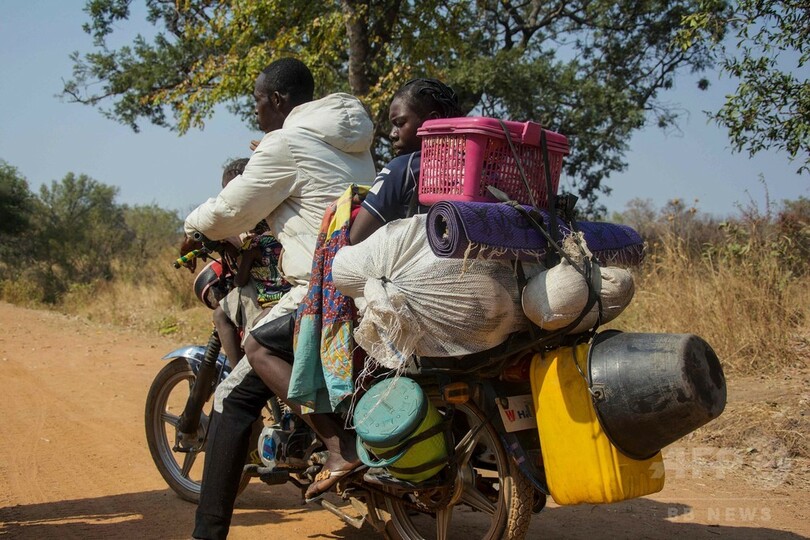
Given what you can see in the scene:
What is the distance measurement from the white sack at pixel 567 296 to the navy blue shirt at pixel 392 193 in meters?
0.69

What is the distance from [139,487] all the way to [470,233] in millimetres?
3281

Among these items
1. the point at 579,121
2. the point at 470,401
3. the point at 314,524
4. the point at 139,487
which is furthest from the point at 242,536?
the point at 579,121

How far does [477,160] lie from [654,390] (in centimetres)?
100

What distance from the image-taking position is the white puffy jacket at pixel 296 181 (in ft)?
11.9

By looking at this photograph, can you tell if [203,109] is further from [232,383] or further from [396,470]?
[396,470]

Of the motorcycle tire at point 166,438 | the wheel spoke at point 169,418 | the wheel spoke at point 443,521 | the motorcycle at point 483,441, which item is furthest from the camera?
the wheel spoke at point 169,418

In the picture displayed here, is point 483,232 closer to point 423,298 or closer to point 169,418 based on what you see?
point 423,298

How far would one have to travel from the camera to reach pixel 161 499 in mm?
4805

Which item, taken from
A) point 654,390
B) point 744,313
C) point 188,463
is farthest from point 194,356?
point 744,313

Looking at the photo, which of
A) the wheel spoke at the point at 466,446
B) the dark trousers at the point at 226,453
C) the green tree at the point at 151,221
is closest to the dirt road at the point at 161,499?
the dark trousers at the point at 226,453

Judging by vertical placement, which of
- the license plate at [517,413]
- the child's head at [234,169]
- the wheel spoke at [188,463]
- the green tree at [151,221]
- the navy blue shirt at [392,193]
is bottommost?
the wheel spoke at [188,463]

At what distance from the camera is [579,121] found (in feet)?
48.6

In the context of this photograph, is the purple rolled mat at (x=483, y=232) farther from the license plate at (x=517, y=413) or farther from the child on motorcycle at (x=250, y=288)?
the child on motorcycle at (x=250, y=288)

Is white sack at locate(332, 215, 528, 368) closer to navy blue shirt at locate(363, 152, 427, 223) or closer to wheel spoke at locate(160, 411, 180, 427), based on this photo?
navy blue shirt at locate(363, 152, 427, 223)
